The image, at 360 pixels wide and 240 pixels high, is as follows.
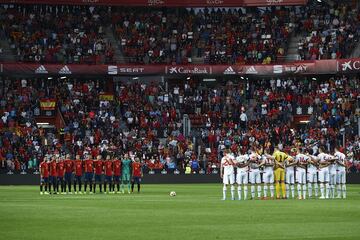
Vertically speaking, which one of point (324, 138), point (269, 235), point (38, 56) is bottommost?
point (269, 235)

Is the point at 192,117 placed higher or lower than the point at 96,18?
lower

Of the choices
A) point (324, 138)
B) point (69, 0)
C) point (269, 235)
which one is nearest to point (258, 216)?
point (269, 235)

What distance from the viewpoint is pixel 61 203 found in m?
37.4

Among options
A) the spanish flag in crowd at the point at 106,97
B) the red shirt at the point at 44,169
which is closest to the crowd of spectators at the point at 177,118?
the spanish flag in crowd at the point at 106,97

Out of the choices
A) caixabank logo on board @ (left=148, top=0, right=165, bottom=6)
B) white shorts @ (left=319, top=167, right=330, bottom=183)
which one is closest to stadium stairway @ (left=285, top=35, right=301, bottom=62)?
caixabank logo on board @ (left=148, top=0, right=165, bottom=6)

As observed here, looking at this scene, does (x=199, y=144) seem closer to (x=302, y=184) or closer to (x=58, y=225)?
(x=302, y=184)

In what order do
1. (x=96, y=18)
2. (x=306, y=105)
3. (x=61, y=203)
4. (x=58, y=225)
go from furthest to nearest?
(x=96, y=18) < (x=306, y=105) < (x=61, y=203) < (x=58, y=225)

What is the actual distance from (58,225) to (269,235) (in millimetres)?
6322

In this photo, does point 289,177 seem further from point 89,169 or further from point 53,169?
point 53,169

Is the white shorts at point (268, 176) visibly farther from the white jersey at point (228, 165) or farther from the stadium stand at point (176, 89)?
the stadium stand at point (176, 89)

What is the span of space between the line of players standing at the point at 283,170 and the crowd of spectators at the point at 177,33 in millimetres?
34046

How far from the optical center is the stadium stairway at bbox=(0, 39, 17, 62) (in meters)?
72.4

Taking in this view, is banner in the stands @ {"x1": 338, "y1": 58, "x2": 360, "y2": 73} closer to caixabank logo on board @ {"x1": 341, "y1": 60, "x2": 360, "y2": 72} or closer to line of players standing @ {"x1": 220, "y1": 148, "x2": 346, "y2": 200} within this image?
caixabank logo on board @ {"x1": 341, "y1": 60, "x2": 360, "y2": 72}

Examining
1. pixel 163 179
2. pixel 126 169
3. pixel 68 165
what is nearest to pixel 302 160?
pixel 126 169
